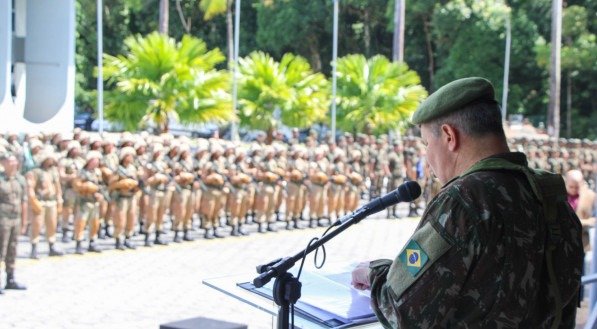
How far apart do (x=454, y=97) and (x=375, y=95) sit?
2226 cm

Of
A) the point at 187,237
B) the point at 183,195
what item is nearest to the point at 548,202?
the point at 183,195

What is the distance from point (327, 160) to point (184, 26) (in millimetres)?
25832

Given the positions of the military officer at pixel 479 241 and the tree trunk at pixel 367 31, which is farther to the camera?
the tree trunk at pixel 367 31

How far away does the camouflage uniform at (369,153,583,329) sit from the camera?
78.6 inches

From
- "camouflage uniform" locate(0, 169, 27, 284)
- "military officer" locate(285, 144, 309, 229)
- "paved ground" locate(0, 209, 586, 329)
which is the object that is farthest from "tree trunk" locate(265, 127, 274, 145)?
"camouflage uniform" locate(0, 169, 27, 284)

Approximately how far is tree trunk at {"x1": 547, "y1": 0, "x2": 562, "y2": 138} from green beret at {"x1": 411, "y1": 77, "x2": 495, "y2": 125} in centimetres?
2850

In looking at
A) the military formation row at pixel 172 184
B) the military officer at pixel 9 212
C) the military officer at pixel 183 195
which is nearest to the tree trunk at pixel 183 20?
the military formation row at pixel 172 184

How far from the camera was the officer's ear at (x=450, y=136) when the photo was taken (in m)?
2.14

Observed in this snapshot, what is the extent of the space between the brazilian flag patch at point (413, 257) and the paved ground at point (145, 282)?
123 inches

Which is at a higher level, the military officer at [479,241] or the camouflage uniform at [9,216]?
the military officer at [479,241]

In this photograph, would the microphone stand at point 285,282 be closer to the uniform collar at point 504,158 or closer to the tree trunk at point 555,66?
the uniform collar at point 504,158

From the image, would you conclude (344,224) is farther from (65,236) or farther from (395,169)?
(395,169)

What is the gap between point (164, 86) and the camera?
20547mm

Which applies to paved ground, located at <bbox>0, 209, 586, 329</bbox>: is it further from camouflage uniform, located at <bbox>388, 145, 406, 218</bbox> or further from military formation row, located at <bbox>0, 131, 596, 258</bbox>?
camouflage uniform, located at <bbox>388, 145, 406, 218</bbox>
